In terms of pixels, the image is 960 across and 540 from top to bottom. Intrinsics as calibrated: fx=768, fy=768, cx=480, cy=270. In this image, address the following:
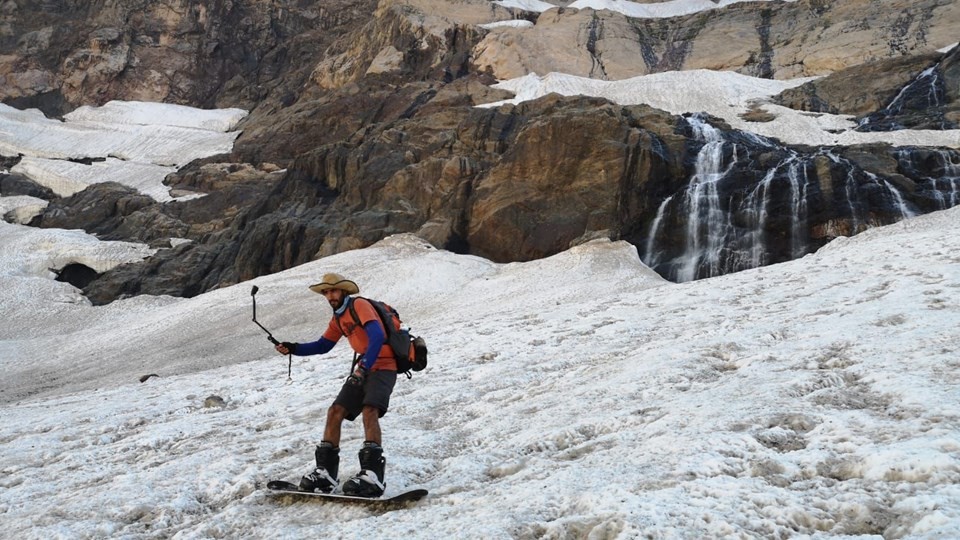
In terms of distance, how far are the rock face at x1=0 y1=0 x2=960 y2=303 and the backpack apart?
80.0ft

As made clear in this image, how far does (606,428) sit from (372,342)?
8.57 feet

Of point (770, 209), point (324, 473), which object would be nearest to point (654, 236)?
point (770, 209)

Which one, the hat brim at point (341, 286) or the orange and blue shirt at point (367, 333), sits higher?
the hat brim at point (341, 286)

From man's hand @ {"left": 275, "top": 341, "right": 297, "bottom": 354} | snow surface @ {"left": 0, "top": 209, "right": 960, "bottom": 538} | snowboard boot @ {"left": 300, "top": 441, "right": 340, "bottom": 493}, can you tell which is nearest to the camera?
snow surface @ {"left": 0, "top": 209, "right": 960, "bottom": 538}

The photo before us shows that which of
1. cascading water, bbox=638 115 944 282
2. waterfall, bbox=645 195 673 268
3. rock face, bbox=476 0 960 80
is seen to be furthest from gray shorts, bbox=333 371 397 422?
rock face, bbox=476 0 960 80

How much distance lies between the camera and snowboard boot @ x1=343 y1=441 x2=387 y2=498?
20.0ft

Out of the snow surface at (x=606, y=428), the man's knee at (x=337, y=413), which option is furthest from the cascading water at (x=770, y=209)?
the man's knee at (x=337, y=413)

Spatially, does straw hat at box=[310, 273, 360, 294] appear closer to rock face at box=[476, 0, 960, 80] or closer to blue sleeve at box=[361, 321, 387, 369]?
blue sleeve at box=[361, 321, 387, 369]

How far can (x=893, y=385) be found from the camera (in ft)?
23.6

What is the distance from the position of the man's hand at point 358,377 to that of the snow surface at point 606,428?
1.03 metres

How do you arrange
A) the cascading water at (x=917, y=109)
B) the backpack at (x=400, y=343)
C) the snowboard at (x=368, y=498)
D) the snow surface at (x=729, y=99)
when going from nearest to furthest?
1. the snowboard at (x=368, y=498)
2. the backpack at (x=400, y=343)
3. the snow surface at (x=729, y=99)
4. the cascading water at (x=917, y=109)

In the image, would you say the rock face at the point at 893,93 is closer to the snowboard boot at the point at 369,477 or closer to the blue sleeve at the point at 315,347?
the blue sleeve at the point at 315,347

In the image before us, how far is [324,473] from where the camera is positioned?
6.41 meters

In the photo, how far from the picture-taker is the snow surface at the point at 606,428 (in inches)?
208
